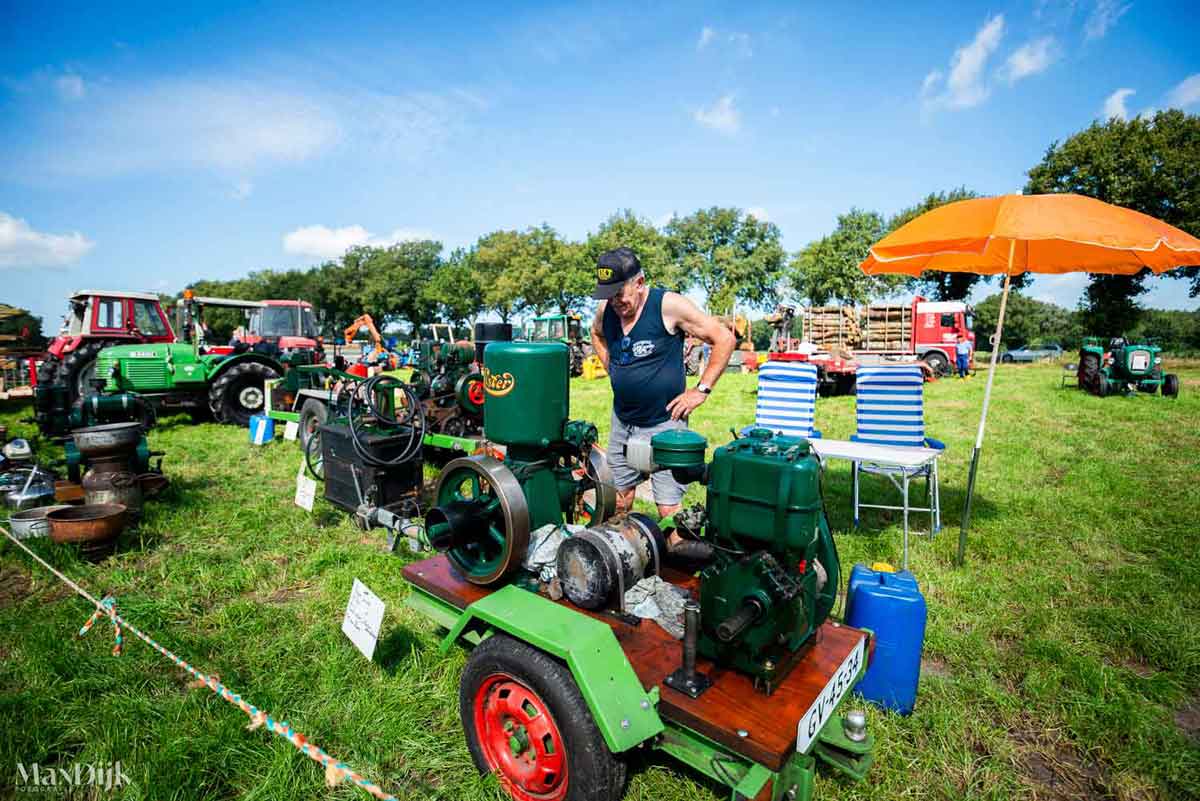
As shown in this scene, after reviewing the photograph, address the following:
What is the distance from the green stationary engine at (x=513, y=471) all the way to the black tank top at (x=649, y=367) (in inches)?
12.5

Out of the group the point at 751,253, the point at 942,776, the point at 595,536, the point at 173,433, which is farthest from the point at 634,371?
the point at 751,253

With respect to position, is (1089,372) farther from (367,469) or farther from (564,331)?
(367,469)

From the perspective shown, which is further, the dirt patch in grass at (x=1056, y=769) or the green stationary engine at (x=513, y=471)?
the green stationary engine at (x=513, y=471)

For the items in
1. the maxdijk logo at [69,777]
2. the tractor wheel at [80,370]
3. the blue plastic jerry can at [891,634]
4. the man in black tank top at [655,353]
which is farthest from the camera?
the tractor wheel at [80,370]

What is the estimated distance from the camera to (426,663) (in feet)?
9.15

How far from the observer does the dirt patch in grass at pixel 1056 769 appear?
2.11 m

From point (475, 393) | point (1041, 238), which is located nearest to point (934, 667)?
point (1041, 238)

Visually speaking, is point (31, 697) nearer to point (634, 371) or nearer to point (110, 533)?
point (110, 533)

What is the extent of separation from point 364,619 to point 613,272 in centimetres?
206

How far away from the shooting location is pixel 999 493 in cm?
550

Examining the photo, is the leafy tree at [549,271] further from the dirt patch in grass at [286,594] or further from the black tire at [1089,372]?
the dirt patch in grass at [286,594]

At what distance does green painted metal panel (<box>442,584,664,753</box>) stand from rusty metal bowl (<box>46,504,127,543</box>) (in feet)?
11.3

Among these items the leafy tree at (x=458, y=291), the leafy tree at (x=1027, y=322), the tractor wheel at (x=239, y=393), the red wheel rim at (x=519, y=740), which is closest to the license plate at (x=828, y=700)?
the red wheel rim at (x=519, y=740)

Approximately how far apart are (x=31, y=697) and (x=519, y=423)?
2.42 metres
